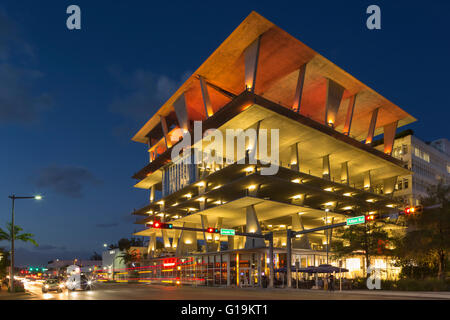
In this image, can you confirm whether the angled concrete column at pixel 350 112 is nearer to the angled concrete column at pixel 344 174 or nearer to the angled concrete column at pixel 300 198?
the angled concrete column at pixel 344 174

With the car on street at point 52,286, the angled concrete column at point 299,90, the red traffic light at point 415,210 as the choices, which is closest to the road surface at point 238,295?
the car on street at point 52,286

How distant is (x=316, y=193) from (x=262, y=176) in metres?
12.4

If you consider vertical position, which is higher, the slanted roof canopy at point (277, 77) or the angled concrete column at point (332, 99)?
the slanted roof canopy at point (277, 77)

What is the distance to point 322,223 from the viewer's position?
2948 inches

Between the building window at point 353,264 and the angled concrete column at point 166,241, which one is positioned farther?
the angled concrete column at point 166,241

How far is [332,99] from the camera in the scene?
62.0 meters

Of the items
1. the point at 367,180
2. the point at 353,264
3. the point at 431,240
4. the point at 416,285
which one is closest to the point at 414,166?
the point at 367,180

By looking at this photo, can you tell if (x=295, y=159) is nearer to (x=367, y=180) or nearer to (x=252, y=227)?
(x=252, y=227)

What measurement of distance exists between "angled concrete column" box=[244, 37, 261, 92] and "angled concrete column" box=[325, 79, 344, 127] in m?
13.9

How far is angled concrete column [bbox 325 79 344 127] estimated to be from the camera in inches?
2405

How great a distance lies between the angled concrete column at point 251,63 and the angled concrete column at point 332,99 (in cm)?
1392

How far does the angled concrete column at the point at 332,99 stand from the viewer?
200 ft

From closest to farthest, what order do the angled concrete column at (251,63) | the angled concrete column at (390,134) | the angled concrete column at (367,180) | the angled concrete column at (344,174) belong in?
the angled concrete column at (251,63)
the angled concrete column at (344,174)
the angled concrete column at (367,180)
the angled concrete column at (390,134)

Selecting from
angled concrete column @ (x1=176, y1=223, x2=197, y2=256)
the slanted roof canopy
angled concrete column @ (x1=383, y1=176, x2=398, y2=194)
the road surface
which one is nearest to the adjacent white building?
angled concrete column @ (x1=383, y1=176, x2=398, y2=194)
